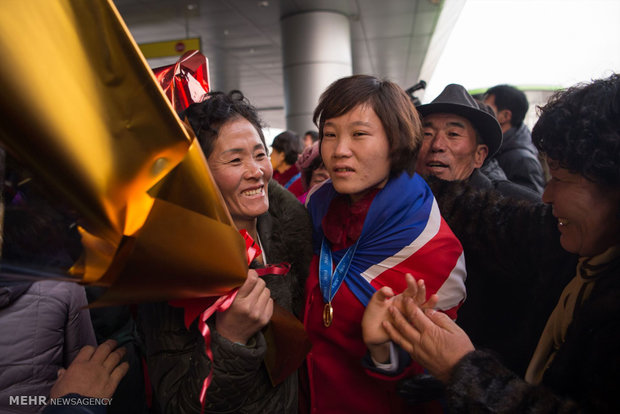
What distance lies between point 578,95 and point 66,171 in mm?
1408

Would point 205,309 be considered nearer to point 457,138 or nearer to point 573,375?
point 573,375

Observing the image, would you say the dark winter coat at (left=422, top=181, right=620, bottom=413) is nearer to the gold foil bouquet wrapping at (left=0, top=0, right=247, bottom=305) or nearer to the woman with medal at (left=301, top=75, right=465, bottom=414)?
Answer: the woman with medal at (left=301, top=75, right=465, bottom=414)

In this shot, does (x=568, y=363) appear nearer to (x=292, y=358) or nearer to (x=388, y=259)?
(x=388, y=259)

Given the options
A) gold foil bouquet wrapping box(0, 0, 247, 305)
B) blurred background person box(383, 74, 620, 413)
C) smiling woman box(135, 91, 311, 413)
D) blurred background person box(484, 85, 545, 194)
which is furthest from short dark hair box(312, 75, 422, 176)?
blurred background person box(484, 85, 545, 194)

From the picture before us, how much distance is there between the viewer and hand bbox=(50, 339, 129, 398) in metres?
1.28

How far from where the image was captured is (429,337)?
1.30 m

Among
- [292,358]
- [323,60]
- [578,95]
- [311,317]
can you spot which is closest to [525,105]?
[578,95]

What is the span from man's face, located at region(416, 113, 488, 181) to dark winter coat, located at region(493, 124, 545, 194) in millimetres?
1341

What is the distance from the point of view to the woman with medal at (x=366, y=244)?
62.9 inches

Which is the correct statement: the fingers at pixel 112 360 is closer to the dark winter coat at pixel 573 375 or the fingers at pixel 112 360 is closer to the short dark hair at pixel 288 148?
the dark winter coat at pixel 573 375

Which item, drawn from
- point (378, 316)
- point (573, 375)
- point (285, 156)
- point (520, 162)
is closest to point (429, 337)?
point (378, 316)

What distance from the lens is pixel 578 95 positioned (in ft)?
4.31

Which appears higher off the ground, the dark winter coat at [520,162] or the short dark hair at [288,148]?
the dark winter coat at [520,162]

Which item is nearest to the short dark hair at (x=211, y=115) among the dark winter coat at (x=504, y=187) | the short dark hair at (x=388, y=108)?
the short dark hair at (x=388, y=108)
